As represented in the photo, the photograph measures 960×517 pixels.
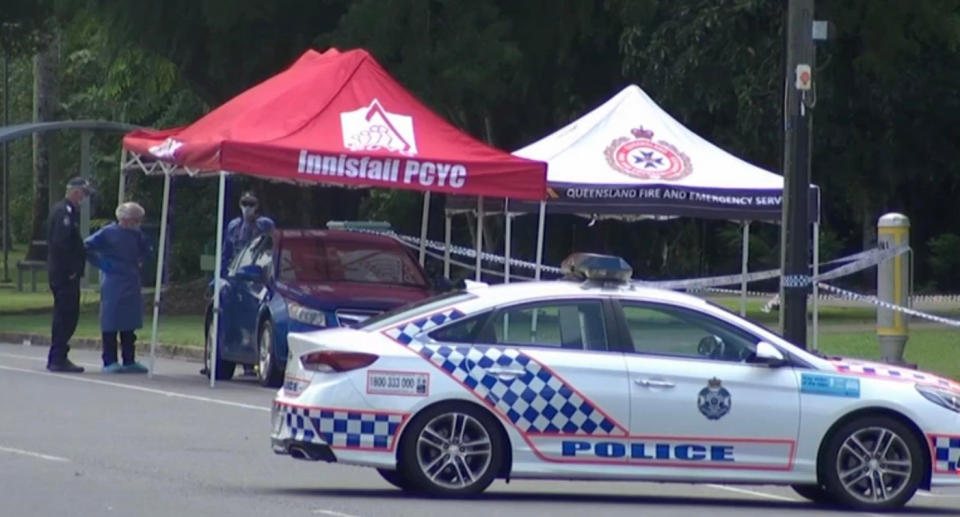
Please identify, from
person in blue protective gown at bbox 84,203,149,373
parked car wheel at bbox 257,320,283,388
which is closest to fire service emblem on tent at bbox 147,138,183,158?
person in blue protective gown at bbox 84,203,149,373

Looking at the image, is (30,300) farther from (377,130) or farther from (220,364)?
(377,130)

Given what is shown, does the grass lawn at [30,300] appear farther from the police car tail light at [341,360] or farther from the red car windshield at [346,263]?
the police car tail light at [341,360]

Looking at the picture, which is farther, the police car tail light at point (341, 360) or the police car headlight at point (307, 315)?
the police car headlight at point (307, 315)

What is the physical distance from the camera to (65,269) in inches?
803

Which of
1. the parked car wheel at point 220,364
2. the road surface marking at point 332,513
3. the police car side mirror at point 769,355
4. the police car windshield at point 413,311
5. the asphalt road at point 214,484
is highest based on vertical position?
the police car windshield at point 413,311

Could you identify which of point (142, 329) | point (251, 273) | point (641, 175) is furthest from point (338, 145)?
point (142, 329)

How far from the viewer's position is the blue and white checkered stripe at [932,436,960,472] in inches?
466

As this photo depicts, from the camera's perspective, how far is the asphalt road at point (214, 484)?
10984 mm

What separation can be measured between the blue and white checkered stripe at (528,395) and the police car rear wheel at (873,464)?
4.64 feet

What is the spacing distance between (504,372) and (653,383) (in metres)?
0.92

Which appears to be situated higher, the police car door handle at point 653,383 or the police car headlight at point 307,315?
the police car headlight at point 307,315

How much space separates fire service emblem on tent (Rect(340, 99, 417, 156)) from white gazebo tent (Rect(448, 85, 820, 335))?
1.92 metres

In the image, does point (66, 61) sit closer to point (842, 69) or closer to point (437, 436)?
point (842, 69)

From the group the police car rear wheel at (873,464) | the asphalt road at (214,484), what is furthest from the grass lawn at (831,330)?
the police car rear wheel at (873,464)
